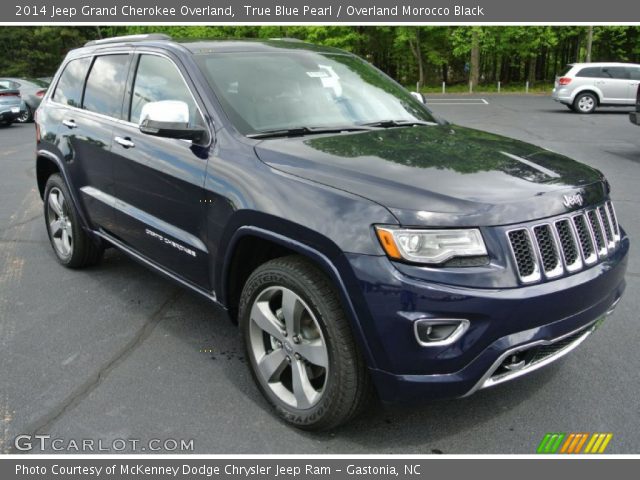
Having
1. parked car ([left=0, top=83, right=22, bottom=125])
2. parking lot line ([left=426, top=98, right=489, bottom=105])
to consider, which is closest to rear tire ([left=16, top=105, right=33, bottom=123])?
parked car ([left=0, top=83, right=22, bottom=125])

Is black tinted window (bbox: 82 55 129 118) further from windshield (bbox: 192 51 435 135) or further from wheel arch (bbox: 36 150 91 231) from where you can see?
windshield (bbox: 192 51 435 135)

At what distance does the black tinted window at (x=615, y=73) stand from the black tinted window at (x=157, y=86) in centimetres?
1988

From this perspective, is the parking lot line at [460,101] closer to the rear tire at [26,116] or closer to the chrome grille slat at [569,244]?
the rear tire at [26,116]

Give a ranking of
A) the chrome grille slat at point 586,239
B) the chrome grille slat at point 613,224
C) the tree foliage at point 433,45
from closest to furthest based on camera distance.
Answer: the chrome grille slat at point 586,239, the chrome grille slat at point 613,224, the tree foliage at point 433,45

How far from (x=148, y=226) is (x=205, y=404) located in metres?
1.27

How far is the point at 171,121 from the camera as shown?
11.2 ft

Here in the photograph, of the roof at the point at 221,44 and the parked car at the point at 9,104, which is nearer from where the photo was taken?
the roof at the point at 221,44

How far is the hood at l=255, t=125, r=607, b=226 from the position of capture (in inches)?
104

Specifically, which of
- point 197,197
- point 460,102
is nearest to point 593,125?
point 460,102

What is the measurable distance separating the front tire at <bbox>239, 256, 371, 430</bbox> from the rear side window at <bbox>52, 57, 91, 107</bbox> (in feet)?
9.51

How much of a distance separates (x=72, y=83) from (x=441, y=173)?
3.71 m

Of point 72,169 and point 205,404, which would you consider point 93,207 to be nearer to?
point 72,169

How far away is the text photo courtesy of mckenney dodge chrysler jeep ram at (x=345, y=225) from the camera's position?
2580 millimetres

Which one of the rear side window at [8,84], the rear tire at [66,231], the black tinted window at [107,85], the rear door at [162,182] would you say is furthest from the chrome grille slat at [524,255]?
the rear side window at [8,84]
